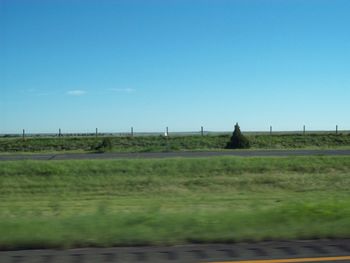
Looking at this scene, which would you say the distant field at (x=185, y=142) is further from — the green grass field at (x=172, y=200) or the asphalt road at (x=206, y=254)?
the asphalt road at (x=206, y=254)

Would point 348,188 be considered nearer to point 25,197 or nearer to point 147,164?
point 147,164

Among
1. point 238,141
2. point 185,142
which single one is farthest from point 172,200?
point 185,142

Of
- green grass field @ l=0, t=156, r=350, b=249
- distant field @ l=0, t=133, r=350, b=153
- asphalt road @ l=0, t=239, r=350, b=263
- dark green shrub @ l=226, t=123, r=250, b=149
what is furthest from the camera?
distant field @ l=0, t=133, r=350, b=153

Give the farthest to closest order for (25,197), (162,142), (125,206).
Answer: (162,142), (25,197), (125,206)

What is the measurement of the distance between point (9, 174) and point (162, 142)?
22265 mm

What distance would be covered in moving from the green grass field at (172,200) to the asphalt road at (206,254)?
0.30 metres

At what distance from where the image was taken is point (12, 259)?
7.09m

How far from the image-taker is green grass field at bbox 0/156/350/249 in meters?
8.27

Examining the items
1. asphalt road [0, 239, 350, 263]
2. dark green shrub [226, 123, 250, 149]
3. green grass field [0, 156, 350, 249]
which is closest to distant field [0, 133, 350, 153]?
dark green shrub [226, 123, 250, 149]

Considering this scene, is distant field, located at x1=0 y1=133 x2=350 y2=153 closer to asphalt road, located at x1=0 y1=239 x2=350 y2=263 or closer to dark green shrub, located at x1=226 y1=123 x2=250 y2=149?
dark green shrub, located at x1=226 y1=123 x2=250 y2=149

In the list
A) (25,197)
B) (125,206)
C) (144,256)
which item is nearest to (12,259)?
(144,256)

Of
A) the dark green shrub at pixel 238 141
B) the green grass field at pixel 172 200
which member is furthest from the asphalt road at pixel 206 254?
the dark green shrub at pixel 238 141

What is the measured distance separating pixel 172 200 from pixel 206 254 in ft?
38.0

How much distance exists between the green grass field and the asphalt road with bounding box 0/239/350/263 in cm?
30
